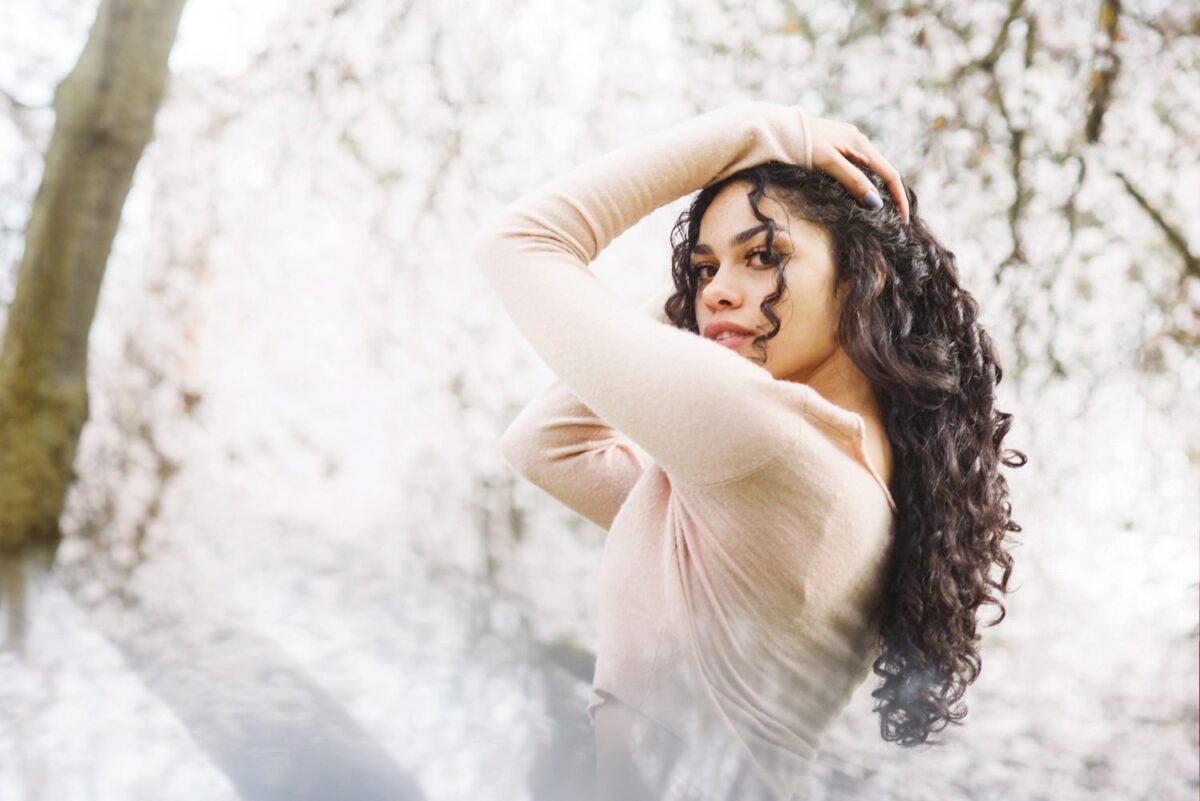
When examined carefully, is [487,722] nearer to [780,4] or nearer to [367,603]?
[367,603]

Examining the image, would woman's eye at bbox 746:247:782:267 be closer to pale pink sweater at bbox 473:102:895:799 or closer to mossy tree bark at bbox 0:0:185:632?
pale pink sweater at bbox 473:102:895:799

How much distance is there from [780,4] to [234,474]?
164 cm

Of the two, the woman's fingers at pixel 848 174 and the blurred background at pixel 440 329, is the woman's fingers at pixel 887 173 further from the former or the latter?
the blurred background at pixel 440 329

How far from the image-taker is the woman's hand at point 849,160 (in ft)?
2.26

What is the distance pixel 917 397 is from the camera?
2.31ft

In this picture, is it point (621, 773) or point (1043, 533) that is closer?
point (621, 773)

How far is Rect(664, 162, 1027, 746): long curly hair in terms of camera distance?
2.25ft

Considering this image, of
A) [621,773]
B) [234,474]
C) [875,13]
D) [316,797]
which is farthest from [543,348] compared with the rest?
[234,474]

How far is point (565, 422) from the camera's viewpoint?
846 mm

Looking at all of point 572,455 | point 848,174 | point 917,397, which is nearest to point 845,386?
point 917,397

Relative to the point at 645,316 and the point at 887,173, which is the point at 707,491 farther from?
the point at 887,173

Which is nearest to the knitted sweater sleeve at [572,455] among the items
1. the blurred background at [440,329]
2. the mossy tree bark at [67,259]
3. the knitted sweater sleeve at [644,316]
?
the knitted sweater sleeve at [644,316]

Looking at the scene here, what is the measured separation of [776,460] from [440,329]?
5.66ft

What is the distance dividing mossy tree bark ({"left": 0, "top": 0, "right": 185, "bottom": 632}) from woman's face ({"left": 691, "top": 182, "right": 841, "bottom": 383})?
1.54 metres
